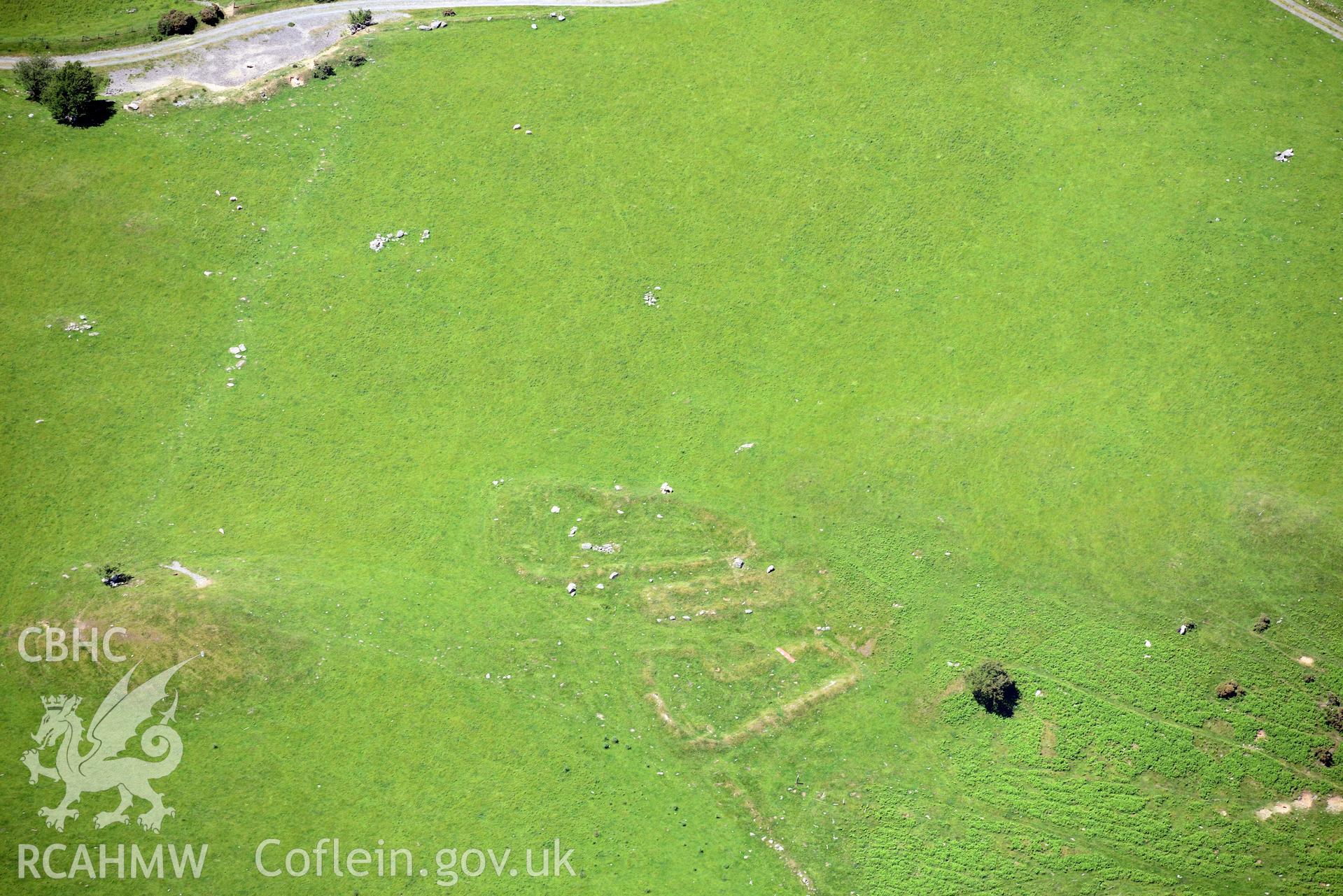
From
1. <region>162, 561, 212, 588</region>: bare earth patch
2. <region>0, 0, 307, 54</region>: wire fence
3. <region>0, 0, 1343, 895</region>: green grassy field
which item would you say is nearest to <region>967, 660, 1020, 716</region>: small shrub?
<region>0, 0, 1343, 895</region>: green grassy field

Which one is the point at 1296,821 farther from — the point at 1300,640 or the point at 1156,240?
the point at 1156,240

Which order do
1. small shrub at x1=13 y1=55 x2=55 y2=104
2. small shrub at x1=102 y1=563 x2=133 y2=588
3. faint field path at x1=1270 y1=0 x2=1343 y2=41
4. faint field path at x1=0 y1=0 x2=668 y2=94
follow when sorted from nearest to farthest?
1. small shrub at x1=102 y1=563 x2=133 y2=588
2. small shrub at x1=13 y1=55 x2=55 y2=104
3. faint field path at x1=0 y1=0 x2=668 y2=94
4. faint field path at x1=1270 y1=0 x2=1343 y2=41

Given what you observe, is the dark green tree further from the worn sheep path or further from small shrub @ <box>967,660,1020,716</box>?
small shrub @ <box>967,660,1020,716</box>

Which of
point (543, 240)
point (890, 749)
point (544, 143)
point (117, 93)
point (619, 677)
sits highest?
point (117, 93)

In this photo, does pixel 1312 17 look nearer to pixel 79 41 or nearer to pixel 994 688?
pixel 994 688

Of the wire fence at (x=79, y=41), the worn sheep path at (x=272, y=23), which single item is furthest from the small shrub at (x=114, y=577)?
the wire fence at (x=79, y=41)

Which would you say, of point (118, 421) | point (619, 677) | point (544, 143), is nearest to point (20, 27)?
point (118, 421)
